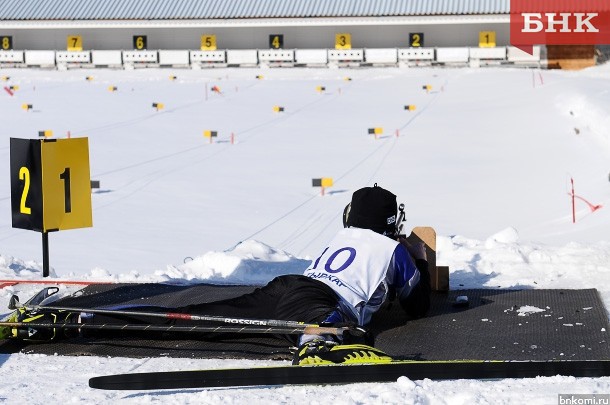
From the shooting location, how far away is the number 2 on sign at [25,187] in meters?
7.56

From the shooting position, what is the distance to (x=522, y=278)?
7.46 meters

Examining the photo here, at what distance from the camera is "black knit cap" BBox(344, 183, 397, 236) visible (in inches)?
235

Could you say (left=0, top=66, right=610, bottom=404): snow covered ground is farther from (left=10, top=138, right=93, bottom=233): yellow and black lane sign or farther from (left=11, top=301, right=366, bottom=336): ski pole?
(left=10, top=138, right=93, bottom=233): yellow and black lane sign

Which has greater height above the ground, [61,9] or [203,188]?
[61,9]

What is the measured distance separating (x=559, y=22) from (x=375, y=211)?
41792 mm

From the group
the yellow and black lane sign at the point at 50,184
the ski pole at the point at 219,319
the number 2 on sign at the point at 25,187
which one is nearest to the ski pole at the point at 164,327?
the ski pole at the point at 219,319

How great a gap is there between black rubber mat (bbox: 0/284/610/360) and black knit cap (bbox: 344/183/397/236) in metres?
Result: 0.58

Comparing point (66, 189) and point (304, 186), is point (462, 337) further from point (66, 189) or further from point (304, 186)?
point (304, 186)

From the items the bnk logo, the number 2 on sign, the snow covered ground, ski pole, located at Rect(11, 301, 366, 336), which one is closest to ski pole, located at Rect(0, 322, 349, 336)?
ski pole, located at Rect(11, 301, 366, 336)

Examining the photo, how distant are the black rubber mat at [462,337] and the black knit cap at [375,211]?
0.58 meters

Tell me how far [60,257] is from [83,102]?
57.1ft

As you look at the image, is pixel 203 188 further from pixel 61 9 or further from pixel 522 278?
pixel 61 9

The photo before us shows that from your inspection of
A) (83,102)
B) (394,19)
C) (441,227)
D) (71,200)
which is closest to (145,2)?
(394,19)

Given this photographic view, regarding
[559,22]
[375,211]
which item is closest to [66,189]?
[375,211]
